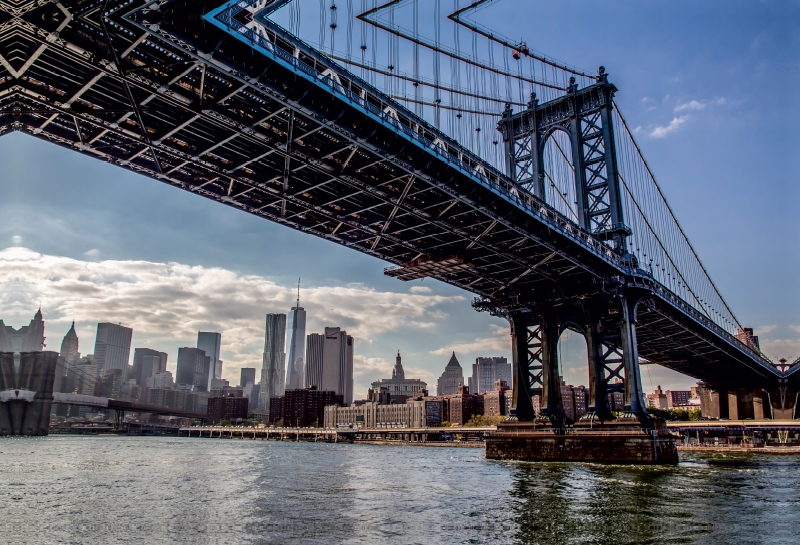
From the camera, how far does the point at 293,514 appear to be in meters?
24.6

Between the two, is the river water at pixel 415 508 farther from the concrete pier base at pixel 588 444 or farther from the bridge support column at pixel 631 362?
the bridge support column at pixel 631 362

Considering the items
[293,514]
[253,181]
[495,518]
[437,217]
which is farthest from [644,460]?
[253,181]

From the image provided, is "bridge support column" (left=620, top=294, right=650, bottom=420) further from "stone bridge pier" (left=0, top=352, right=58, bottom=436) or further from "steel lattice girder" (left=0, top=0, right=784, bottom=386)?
"stone bridge pier" (left=0, top=352, right=58, bottom=436)

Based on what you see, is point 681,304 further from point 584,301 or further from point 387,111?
point 387,111

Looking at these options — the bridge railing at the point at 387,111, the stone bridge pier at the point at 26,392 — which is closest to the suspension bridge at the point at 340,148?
the bridge railing at the point at 387,111

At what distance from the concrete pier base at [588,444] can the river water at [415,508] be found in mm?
4024

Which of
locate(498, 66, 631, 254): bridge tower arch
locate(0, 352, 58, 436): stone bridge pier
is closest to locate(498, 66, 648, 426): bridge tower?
locate(498, 66, 631, 254): bridge tower arch

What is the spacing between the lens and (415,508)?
26141 millimetres

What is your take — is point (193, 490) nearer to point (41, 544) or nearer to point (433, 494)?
point (433, 494)

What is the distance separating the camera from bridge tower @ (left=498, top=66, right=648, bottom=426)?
52.6m

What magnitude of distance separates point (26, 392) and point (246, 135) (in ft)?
631

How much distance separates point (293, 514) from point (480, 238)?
78.1 feet

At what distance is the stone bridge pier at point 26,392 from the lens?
603 ft

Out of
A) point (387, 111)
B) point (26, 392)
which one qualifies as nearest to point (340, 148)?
point (387, 111)
